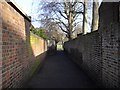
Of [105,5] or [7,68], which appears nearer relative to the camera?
[7,68]

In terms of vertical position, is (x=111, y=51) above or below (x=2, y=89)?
above

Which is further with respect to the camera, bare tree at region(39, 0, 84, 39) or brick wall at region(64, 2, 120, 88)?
bare tree at region(39, 0, 84, 39)

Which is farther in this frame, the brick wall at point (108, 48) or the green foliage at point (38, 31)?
the green foliage at point (38, 31)

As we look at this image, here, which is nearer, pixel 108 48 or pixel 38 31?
pixel 108 48

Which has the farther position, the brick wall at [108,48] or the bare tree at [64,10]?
the bare tree at [64,10]

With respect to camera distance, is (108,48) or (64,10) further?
(64,10)

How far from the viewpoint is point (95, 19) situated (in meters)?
17.1

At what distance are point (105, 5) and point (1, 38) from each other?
4.00 meters

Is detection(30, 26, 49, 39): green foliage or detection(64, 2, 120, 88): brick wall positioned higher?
detection(30, 26, 49, 39): green foliage

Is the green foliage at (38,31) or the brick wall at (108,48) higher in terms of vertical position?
the green foliage at (38,31)

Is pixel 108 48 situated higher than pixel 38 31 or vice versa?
pixel 38 31

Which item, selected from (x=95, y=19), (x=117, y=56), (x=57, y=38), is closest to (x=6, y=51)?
(x=117, y=56)

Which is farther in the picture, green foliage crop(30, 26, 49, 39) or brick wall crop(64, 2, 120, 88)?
green foliage crop(30, 26, 49, 39)

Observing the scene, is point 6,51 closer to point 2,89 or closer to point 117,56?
point 2,89
